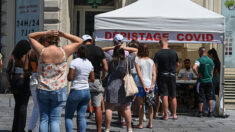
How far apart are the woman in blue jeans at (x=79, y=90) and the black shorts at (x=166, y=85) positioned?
10.3 ft

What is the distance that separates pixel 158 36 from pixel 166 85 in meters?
1.12

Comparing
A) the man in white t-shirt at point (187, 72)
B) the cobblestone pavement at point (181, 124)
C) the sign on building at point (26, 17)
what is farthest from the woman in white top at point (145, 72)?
the sign on building at point (26, 17)

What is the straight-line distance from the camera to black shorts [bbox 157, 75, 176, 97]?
363 inches

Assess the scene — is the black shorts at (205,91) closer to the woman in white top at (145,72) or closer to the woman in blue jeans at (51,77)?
the woman in white top at (145,72)

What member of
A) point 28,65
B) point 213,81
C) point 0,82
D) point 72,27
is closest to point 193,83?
point 213,81

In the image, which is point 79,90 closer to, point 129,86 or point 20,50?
point 129,86

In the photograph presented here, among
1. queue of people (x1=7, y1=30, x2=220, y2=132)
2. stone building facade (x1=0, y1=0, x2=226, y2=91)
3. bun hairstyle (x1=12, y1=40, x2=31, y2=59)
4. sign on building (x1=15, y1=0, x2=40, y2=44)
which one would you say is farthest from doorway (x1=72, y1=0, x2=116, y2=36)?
bun hairstyle (x1=12, y1=40, x2=31, y2=59)

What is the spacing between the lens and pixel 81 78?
6.29 metres

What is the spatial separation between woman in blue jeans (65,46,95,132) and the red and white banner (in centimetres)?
317

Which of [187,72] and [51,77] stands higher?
[51,77]

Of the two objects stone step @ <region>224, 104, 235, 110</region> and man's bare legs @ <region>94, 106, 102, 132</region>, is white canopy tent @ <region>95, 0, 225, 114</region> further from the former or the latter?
stone step @ <region>224, 104, 235, 110</region>

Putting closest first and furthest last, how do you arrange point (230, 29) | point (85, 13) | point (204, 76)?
1. point (204, 76)
2. point (230, 29)
3. point (85, 13)

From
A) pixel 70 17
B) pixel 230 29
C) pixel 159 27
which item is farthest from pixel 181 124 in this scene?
pixel 70 17

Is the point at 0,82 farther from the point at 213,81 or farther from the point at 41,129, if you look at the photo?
the point at 41,129
